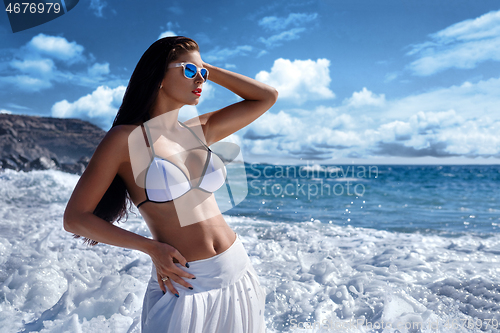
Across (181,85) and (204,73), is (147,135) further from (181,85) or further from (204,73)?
(204,73)

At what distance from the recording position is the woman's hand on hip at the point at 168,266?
1.36m

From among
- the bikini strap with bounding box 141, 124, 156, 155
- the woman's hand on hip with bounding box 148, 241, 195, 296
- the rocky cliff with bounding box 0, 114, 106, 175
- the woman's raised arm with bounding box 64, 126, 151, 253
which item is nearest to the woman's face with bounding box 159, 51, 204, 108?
the bikini strap with bounding box 141, 124, 156, 155

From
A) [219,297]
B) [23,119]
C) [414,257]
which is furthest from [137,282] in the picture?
[23,119]

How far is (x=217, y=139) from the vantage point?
6.97ft

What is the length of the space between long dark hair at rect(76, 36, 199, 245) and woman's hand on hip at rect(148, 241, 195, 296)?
385 mm

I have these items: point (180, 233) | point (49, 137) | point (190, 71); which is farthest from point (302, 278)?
point (49, 137)

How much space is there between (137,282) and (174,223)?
3.09m

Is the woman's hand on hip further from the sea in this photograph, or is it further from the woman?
the sea

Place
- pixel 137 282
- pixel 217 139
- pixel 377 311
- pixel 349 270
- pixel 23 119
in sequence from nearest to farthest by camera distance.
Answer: pixel 217 139, pixel 377 311, pixel 137 282, pixel 349 270, pixel 23 119

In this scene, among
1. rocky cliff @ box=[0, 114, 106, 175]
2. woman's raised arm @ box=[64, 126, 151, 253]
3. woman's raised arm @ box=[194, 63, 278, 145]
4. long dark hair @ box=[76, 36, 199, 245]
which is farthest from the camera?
rocky cliff @ box=[0, 114, 106, 175]

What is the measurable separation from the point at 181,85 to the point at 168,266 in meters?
0.82

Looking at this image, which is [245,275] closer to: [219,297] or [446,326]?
[219,297]

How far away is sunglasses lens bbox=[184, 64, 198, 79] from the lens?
163cm

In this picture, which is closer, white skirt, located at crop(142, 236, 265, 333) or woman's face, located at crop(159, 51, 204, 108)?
white skirt, located at crop(142, 236, 265, 333)
